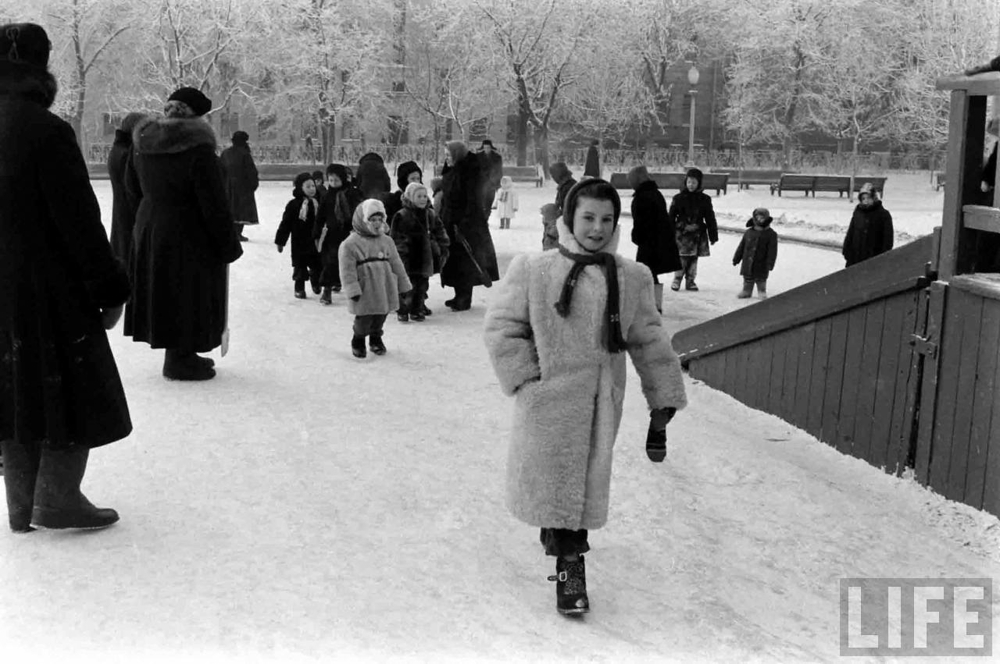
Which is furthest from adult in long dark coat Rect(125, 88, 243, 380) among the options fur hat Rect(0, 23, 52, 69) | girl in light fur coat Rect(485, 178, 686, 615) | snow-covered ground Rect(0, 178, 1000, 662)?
girl in light fur coat Rect(485, 178, 686, 615)

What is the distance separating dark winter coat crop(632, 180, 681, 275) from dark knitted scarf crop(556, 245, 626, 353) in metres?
8.34

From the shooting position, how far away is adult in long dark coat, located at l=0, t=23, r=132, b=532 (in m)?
4.46

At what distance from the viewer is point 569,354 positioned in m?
4.20

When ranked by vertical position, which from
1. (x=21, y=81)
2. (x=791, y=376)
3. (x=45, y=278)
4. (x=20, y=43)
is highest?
(x=20, y=43)

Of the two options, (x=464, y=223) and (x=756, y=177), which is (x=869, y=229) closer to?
(x=464, y=223)

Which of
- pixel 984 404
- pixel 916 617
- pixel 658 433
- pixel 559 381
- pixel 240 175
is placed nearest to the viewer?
pixel 559 381

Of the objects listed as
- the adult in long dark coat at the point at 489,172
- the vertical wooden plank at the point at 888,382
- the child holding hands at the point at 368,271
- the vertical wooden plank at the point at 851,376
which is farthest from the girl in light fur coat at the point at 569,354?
the adult in long dark coat at the point at 489,172

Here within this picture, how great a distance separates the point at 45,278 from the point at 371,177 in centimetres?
915

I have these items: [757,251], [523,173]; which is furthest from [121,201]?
[523,173]

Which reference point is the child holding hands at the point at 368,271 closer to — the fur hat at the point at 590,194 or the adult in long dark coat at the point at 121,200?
the adult in long dark coat at the point at 121,200

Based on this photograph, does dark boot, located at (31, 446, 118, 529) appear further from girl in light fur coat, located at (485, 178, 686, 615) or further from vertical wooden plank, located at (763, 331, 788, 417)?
vertical wooden plank, located at (763, 331, 788, 417)

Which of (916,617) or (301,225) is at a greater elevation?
(301,225)

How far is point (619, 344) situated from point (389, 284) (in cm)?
523

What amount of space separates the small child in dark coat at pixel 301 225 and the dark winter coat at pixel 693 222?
491cm
